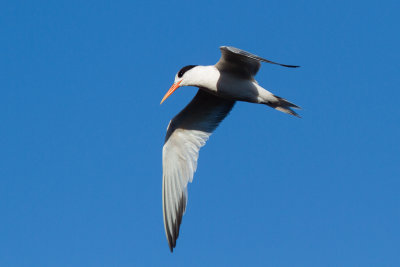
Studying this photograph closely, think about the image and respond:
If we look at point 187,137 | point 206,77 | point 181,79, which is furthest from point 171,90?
point 187,137

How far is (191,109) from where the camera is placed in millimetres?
10586

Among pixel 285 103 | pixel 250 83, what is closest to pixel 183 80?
pixel 250 83

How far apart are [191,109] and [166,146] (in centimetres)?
84

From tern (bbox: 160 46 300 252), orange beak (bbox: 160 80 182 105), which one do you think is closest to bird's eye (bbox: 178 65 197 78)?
tern (bbox: 160 46 300 252)

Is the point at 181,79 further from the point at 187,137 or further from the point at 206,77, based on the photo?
the point at 187,137

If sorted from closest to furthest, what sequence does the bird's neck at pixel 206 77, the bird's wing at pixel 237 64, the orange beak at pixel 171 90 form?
the bird's wing at pixel 237 64 → the bird's neck at pixel 206 77 → the orange beak at pixel 171 90

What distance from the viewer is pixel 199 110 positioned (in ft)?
34.9

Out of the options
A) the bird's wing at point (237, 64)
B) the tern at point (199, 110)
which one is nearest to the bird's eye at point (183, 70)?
the tern at point (199, 110)

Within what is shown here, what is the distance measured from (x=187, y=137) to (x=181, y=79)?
136 centimetres

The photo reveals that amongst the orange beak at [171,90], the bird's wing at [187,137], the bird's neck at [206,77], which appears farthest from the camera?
the bird's wing at [187,137]

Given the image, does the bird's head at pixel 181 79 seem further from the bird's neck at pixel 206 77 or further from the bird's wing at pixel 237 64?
the bird's wing at pixel 237 64

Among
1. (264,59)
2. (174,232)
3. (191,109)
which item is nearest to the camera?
(264,59)

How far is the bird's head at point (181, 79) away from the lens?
31.4ft

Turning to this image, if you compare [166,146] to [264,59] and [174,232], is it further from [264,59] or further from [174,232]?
[264,59]
